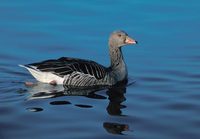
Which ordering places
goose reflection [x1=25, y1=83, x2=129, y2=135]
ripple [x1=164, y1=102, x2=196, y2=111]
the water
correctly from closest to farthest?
the water < ripple [x1=164, y1=102, x2=196, y2=111] < goose reflection [x1=25, y1=83, x2=129, y2=135]

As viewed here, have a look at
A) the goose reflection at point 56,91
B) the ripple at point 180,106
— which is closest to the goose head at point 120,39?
the goose reflection at point 56,91

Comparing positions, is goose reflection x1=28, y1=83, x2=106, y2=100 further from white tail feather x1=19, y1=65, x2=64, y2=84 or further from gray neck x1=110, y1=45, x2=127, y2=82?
gray neck x1=110, y1=45, x2=127, y2=82

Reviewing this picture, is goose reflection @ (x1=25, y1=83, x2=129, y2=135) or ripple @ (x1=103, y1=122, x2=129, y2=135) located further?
goose reflection @ (x1=25, y1=83, x2=129, y2=135)

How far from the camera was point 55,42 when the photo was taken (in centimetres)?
1720

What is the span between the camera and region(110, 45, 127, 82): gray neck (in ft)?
46.6

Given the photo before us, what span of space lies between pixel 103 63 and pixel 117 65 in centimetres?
114

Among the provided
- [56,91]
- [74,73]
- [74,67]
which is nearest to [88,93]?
[56,91]

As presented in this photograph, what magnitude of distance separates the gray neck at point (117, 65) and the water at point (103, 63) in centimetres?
29

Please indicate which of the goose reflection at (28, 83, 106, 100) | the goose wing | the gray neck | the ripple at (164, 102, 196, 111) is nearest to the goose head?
the gray neck

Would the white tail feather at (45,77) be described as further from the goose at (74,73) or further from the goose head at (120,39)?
the goose head at (120,39)

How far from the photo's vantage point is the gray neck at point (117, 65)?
14.2 metres

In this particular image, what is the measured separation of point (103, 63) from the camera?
15.7 meters

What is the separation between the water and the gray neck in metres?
0.29

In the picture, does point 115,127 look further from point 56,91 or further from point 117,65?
point 117,65
